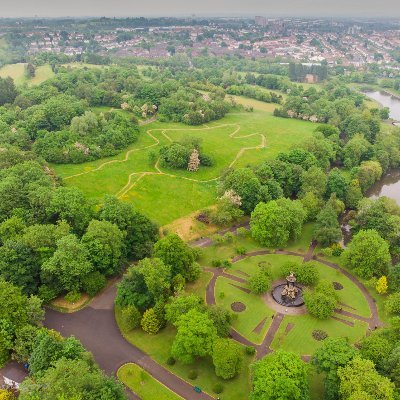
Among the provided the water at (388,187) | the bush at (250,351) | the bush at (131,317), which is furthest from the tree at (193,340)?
the water at (388,187)

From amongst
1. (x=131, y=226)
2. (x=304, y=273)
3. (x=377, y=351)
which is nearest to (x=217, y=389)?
(x=377, y=351)

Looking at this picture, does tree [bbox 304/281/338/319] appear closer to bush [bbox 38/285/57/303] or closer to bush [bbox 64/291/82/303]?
bush [bbox 64/291/82/303]

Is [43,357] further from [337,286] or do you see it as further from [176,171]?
[176,171]

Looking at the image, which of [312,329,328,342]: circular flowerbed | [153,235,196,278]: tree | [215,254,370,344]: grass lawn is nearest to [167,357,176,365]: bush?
[215,254,370,344]: grass lawn

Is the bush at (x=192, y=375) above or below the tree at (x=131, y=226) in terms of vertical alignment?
below

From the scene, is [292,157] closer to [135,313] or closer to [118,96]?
[135,313]

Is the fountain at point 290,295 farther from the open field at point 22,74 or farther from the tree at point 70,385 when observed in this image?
the open field at point 22,74
